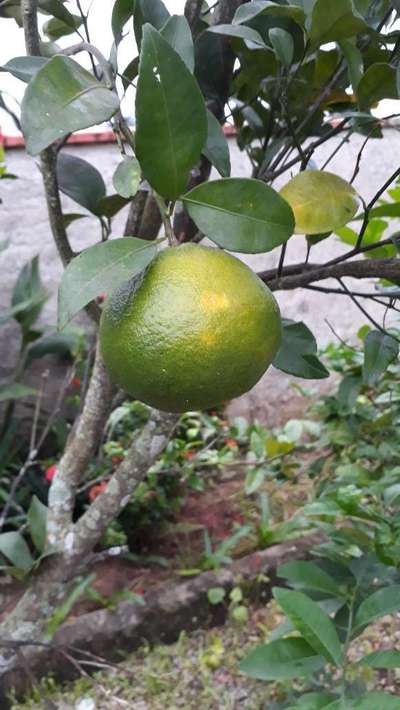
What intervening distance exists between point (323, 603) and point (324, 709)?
0.77ft

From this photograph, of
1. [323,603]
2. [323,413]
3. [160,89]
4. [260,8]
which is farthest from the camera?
[323,413]

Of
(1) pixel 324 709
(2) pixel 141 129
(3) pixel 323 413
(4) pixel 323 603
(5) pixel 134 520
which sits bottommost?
(5) pixel 134 520

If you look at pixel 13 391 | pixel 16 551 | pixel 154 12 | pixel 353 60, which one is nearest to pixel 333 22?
pixel 353 60

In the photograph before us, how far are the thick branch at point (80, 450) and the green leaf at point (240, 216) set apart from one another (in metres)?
Result: 0.45

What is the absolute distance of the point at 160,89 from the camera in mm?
388

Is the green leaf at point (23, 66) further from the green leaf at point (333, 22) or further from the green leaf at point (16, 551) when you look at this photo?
the green leaf at point (16, 551)

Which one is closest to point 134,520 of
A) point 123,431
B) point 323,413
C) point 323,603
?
point 123,431

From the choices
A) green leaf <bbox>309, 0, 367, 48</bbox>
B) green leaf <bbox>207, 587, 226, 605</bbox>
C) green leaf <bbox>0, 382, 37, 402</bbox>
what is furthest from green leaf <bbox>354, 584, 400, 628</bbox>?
green leaf <bbox>0, 382, 37, 402</bbox>

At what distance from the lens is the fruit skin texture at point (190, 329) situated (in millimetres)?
436

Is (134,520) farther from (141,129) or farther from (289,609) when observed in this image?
(141,129)

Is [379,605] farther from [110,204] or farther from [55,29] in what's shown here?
[55,29]

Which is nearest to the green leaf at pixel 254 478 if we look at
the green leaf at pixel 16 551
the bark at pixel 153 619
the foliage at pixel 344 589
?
the bark at pixel 153 619

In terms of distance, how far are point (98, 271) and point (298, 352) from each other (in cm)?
29

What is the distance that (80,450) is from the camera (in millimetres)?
929
